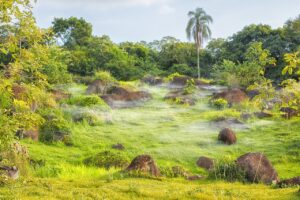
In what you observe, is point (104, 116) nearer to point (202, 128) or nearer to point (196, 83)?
point (202, 128)

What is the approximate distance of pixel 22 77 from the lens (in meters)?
9.36

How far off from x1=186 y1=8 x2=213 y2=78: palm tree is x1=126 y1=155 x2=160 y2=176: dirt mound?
44018 millimetres

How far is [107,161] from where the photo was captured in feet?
59.9

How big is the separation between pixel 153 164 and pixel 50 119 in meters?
10.3

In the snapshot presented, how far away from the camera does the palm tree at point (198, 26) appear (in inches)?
2317

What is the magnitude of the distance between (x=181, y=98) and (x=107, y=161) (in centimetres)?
1885

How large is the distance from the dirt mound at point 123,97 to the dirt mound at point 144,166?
18026 mm

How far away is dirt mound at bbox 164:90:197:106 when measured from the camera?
3534cm

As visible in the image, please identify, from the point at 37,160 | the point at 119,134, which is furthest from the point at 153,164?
the point at 119,134

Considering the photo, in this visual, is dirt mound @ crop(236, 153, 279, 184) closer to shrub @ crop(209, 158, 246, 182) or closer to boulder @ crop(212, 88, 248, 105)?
shrub @ crop(209, 158, 246, 182)

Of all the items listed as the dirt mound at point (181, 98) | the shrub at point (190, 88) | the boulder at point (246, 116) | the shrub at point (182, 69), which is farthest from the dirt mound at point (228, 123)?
the shrub at point (182, 69)

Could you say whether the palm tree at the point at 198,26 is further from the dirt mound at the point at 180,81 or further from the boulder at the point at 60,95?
the boulder at the point at 60,95

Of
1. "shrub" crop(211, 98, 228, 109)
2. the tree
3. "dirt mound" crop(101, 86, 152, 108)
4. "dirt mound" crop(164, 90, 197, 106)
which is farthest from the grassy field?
the tree

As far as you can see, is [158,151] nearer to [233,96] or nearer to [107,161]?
[107,161]
